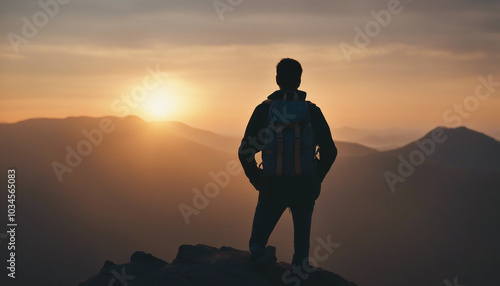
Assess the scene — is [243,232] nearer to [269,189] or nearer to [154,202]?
[154,202]

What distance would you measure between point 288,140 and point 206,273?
1.98m

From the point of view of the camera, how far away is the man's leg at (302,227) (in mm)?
6090

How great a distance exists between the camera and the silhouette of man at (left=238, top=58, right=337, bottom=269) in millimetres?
5836

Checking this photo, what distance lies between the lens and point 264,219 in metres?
6.20

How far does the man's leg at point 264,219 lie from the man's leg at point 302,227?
0.61ft

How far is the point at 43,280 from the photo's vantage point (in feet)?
174

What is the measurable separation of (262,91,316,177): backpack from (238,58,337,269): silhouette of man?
91mm

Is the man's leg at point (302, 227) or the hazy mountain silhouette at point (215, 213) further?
the hazy mountain silhouette at point (215, 213)

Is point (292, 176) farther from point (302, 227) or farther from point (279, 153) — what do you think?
point (302, 227)

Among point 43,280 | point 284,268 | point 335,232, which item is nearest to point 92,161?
point 43,280
